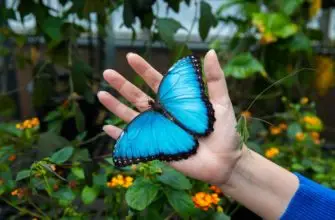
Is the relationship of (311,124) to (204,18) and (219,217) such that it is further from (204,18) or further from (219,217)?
(219,217)

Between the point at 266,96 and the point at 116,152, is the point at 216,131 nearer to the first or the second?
the point at 116,152

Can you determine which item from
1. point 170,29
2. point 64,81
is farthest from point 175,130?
point 64,81

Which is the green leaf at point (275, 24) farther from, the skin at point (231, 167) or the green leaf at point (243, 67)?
the skin at point (231, 167)

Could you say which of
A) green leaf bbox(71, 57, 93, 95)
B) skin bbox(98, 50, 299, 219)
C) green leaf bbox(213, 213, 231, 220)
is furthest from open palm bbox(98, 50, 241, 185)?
green leaf bbox(71, 57, 93, 95)

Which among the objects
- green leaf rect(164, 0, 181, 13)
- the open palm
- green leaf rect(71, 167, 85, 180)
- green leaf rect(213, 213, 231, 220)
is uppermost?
green leaf rect(164, 0, 181, 13)

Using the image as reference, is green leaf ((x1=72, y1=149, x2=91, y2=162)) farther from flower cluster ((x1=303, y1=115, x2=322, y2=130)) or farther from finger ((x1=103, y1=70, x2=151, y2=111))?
flower cluster ((x1=303, y1=115, x2=322, y2=130))
